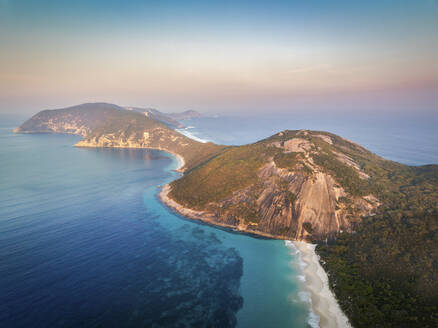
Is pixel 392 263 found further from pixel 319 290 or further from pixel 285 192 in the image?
pixel 285 192

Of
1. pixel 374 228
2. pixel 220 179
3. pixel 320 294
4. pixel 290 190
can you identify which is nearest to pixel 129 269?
pixel 320 294

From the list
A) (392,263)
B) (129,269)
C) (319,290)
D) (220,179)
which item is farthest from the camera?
(220,179)

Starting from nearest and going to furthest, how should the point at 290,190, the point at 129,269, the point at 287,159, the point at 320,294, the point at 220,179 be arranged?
the point at 320,294, the point at 129,269, the point at 290,190, the point at 287,159, the point at 220,179

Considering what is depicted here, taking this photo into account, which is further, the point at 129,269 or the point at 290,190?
the point at 290,190

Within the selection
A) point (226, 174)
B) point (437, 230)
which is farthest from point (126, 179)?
point (437, 230)

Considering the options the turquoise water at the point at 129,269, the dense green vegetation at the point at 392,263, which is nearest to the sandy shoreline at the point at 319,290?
the dense green vegetation at the point at 392,263

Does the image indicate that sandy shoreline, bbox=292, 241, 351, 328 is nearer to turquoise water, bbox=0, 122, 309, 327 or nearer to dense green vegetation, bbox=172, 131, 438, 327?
dense green vegetation, bbox=172, 131, 438, 327

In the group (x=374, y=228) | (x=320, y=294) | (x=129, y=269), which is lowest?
(x=129, y=269)
